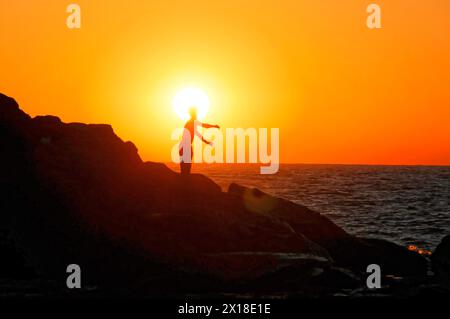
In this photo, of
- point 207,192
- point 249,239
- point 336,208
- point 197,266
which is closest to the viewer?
point 197,266

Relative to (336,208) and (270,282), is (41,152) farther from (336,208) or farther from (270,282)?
(336,208)

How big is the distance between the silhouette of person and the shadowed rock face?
0.41m

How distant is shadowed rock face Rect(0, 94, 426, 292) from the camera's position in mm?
15812

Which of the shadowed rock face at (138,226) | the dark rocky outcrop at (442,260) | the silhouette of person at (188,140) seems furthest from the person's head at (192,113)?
the dark rocky outcrop at (442,260)

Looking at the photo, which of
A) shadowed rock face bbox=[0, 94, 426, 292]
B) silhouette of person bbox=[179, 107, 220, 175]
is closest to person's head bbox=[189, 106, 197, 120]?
silhouette of person bbox=[179, 107, 220, 175]

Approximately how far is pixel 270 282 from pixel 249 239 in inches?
58.7

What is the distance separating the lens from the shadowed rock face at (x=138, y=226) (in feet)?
Result: 51.9

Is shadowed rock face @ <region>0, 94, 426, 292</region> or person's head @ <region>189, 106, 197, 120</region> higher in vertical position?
person's head @ <region>189, 106, 197, 120</region>

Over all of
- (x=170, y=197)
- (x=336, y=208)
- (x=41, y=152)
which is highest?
(x=41, y=152)

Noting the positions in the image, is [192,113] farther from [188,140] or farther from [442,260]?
[442,260]

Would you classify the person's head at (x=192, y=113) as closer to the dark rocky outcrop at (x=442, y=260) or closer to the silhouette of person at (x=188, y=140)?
the silhouette of person at (x=188, y=140)

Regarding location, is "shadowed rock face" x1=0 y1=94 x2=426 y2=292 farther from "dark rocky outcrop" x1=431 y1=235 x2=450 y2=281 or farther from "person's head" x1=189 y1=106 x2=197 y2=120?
"person's head" x1=189 y1=106 x2=197 y2=120
